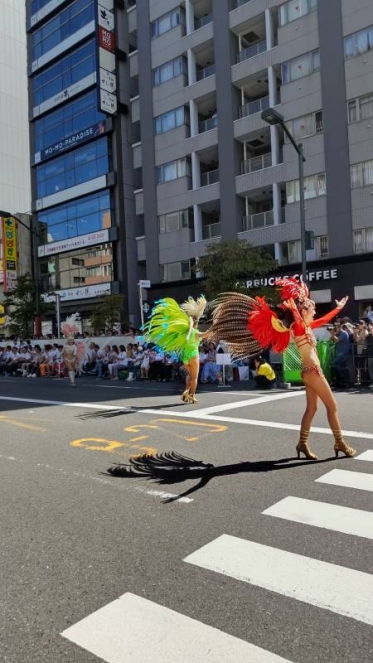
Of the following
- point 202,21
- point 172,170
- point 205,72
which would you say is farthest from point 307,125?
point 202,21

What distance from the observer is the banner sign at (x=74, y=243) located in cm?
4141

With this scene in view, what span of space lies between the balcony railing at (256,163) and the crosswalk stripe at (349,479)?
29.2 m

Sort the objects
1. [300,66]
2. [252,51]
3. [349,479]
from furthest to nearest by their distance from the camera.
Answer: [252,51], [300,66], [349,479]

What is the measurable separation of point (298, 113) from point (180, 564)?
30.9 m

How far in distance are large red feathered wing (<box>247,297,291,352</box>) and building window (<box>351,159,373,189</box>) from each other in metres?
24.2

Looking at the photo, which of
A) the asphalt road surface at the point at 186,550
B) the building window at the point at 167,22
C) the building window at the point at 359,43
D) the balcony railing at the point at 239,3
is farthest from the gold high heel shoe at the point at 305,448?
the building window at the point at 167,22

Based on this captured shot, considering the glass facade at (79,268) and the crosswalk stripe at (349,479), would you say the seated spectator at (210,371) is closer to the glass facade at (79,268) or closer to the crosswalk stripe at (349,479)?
the crosswalk stripe at (349,479)

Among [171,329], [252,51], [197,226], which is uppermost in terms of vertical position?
[252,51]

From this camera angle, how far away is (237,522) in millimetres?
4207

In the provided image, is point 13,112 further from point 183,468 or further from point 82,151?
point 183,468

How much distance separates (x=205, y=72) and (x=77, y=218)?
15.7 metres

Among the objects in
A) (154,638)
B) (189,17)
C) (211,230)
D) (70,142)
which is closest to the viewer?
(154,638)

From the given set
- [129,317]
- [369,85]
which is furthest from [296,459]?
[129,317]

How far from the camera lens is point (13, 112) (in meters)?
70.3
